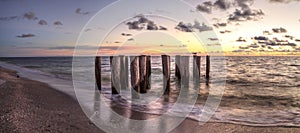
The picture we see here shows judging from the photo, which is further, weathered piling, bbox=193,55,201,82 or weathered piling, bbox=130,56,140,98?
weathered piling, bbox=193,55,201,82

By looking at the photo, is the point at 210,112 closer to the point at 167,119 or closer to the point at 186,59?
the point at 167,119

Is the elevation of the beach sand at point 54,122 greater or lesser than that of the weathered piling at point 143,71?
lesser

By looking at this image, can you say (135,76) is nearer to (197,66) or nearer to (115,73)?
(115,73)

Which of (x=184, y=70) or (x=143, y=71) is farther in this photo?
(x=184, y=70)

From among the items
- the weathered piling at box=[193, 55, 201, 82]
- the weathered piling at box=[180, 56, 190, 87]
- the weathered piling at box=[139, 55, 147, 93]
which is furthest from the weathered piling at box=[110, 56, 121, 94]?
the weathered piling at box=[193, 55, 201, 82]

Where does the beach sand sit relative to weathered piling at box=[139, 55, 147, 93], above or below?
below

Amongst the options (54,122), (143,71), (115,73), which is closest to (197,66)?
(143,71)

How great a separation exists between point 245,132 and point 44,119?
3.91 meters

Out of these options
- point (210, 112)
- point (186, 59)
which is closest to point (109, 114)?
point (210, 112)

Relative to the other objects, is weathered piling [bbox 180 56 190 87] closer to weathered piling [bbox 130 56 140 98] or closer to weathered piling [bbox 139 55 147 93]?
weathered piling [bbox 139 55 147 93]

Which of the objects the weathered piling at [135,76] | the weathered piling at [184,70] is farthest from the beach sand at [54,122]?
the weathered piling at [184,70]

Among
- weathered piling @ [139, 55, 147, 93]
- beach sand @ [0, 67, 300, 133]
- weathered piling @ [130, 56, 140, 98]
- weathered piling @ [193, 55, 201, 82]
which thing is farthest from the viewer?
weathered piling @ [193, 55, 201, 82]

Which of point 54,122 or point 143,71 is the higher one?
point 143,71

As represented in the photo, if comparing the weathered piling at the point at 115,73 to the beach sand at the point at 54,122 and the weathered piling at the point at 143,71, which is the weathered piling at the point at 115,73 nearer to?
the weathered piling at the point at 143,71
